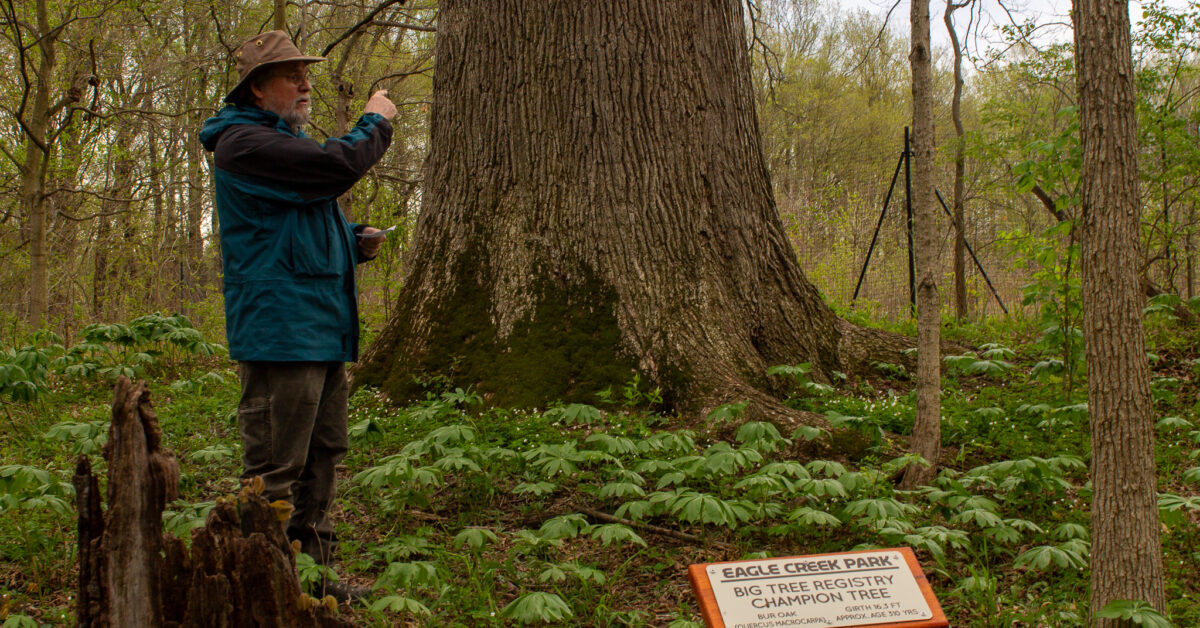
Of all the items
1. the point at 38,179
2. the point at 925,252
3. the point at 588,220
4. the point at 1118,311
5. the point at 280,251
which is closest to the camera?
the point at 1118,311

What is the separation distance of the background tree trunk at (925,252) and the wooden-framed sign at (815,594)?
166 cm

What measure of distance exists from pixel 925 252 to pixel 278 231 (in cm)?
277

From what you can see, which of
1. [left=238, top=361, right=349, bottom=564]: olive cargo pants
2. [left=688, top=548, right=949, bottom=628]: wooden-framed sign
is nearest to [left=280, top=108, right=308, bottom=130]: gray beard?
[left=238, top=361, right=349, bottom=564]: olive cargo pants

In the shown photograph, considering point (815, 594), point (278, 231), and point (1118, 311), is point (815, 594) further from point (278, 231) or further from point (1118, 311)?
point (278, 231)

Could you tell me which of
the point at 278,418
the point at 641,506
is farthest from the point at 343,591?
the point at 641,506

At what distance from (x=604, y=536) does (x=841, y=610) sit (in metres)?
0.86

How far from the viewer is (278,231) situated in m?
2.78

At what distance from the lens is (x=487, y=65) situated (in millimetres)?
5355

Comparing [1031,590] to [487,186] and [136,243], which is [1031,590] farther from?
[136,243]

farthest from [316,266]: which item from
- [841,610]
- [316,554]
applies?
→ [841,610]

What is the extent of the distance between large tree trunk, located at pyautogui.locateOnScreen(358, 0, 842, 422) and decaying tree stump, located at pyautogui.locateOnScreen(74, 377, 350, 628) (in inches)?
108

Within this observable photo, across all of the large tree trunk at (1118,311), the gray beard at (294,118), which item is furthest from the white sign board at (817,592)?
the gray beard at (294,118)

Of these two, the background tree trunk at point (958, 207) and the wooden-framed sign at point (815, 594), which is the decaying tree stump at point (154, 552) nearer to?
the wooden-framed sign at point (815, 594)

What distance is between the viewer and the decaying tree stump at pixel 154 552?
2.04 meters
